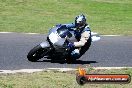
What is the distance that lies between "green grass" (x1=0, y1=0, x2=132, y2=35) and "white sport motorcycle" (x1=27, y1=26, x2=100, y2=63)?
637 centimetres

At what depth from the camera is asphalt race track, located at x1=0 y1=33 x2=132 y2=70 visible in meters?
12.8

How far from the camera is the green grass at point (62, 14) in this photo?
20844mm

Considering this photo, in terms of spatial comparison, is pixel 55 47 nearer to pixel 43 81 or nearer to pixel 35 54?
pixel 35 54

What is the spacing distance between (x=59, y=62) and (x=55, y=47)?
46 cm

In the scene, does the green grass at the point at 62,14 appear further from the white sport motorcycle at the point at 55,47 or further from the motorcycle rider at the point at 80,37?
the motorcycle rider at the point at 80,37

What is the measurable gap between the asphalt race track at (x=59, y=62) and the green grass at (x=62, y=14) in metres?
1.80

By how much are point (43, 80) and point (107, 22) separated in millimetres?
13792

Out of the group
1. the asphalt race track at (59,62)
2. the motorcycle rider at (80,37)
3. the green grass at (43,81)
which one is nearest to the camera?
the green grass at (43,81)

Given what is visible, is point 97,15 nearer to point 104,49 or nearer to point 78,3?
point 78,3

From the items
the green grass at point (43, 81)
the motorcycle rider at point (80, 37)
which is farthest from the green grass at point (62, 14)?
the green grass at point (43, 81)

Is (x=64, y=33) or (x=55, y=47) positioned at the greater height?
(x=64, y=33)

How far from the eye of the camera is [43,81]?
9.91 meters

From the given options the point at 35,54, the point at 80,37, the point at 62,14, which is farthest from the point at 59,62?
the point at 62,14

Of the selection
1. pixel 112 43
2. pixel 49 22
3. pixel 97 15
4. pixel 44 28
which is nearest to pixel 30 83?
pixel 112 43
